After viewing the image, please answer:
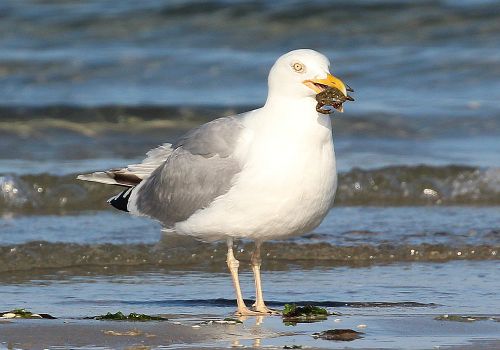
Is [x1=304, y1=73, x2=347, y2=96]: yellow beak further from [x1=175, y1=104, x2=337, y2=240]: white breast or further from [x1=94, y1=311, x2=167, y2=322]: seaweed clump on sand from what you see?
[x1=94, y1=311, x2=167, y2=322]: seaweed clump on sand

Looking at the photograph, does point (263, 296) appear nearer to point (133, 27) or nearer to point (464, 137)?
point (464, 137)

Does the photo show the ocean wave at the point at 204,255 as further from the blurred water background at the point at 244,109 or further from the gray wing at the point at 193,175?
the gray wing at the point at 193,175

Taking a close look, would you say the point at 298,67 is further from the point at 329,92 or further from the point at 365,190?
the point at 365,190

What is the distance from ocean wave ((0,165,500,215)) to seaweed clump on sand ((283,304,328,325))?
375cm

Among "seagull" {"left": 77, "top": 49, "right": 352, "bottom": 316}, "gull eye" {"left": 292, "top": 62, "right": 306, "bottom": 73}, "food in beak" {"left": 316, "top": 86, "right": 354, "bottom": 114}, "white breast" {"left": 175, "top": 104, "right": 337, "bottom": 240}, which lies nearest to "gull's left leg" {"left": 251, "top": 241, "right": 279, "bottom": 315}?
"seagull" {"left": 77, "top": 49, "right": 352, "bottom": 316}

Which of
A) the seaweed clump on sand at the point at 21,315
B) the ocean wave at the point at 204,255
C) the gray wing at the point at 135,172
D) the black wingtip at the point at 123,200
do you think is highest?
the gray wing at the point at 135,172

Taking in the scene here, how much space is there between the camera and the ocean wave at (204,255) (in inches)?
294

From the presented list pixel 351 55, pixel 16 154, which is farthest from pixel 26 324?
pixel 351 55

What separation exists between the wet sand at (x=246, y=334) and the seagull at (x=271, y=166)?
51cm

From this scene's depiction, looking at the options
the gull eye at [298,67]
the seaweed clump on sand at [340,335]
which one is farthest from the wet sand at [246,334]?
the gull eye at [298,67]

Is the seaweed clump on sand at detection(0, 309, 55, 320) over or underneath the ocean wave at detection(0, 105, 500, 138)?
underneath

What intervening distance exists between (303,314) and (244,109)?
7.41 meters

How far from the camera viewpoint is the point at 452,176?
9883mm

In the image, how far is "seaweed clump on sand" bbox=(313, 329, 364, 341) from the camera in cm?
505
